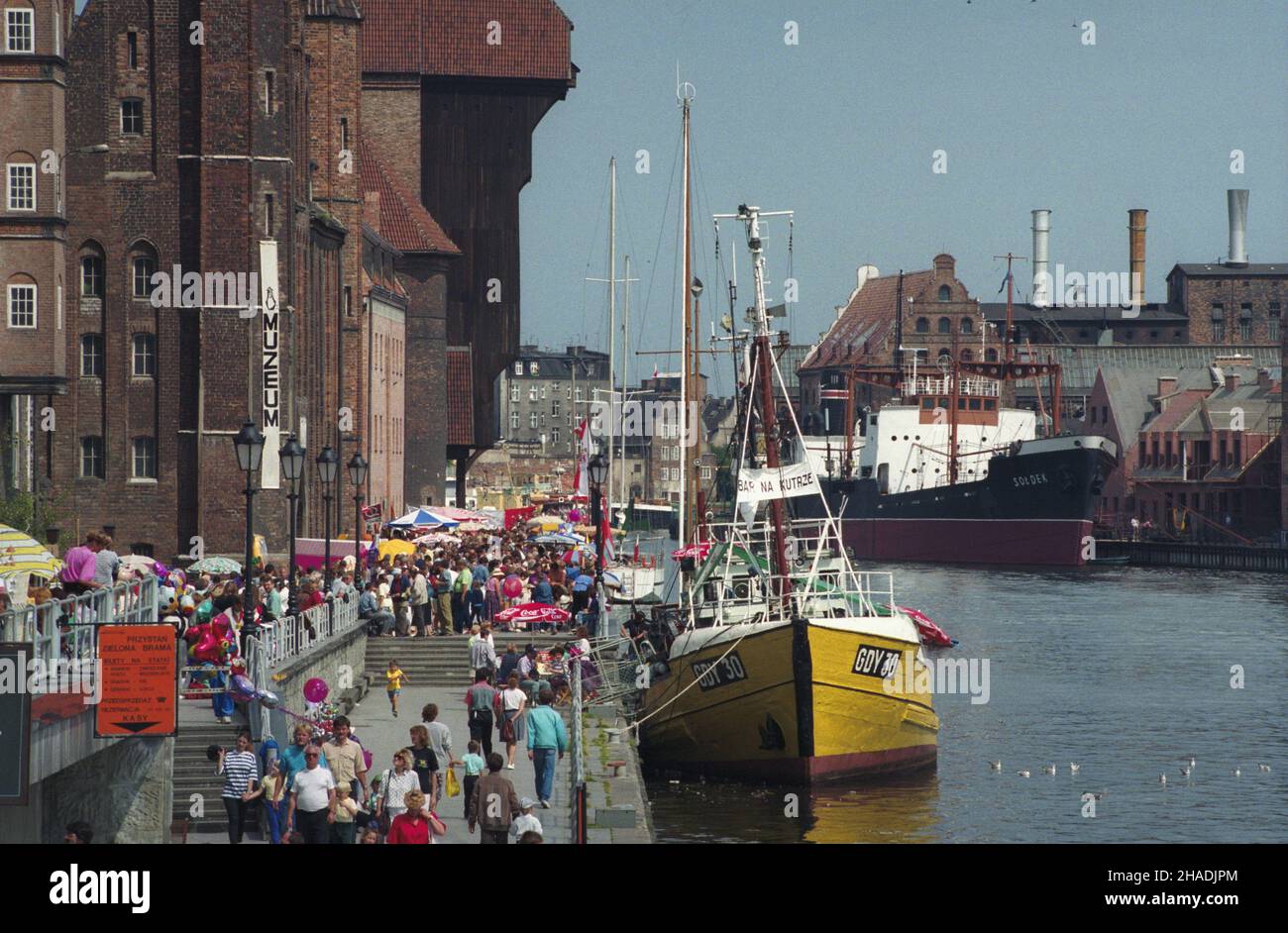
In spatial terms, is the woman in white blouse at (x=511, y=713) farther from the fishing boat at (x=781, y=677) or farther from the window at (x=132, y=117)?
the window at (x=132, y=117)

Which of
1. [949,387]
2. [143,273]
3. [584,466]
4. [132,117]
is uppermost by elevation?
[132,117]

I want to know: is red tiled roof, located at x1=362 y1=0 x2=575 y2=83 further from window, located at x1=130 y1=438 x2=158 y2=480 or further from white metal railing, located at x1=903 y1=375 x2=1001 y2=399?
window, located at x1=130 y1=438 x2=158 y2=480

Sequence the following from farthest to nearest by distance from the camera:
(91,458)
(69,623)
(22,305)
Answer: (91,458) < (22,305) < (69,623)

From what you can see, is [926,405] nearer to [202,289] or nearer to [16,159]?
[202,289]

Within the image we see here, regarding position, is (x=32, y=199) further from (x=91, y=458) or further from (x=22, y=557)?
(x=22, y=557)

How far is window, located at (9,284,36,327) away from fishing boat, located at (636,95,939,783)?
19.3 m

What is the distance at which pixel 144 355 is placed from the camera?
5453 cm

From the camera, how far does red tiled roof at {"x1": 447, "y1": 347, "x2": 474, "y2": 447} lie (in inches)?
3740

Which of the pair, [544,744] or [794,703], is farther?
[794,703]

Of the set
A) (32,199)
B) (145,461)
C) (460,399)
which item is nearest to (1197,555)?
(460,399)

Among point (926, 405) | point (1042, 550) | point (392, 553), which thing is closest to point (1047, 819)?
point (392, 553)

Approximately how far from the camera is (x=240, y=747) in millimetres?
Result: 20469

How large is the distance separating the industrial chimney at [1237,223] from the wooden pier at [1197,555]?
183 feet

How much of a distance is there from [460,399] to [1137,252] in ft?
312
